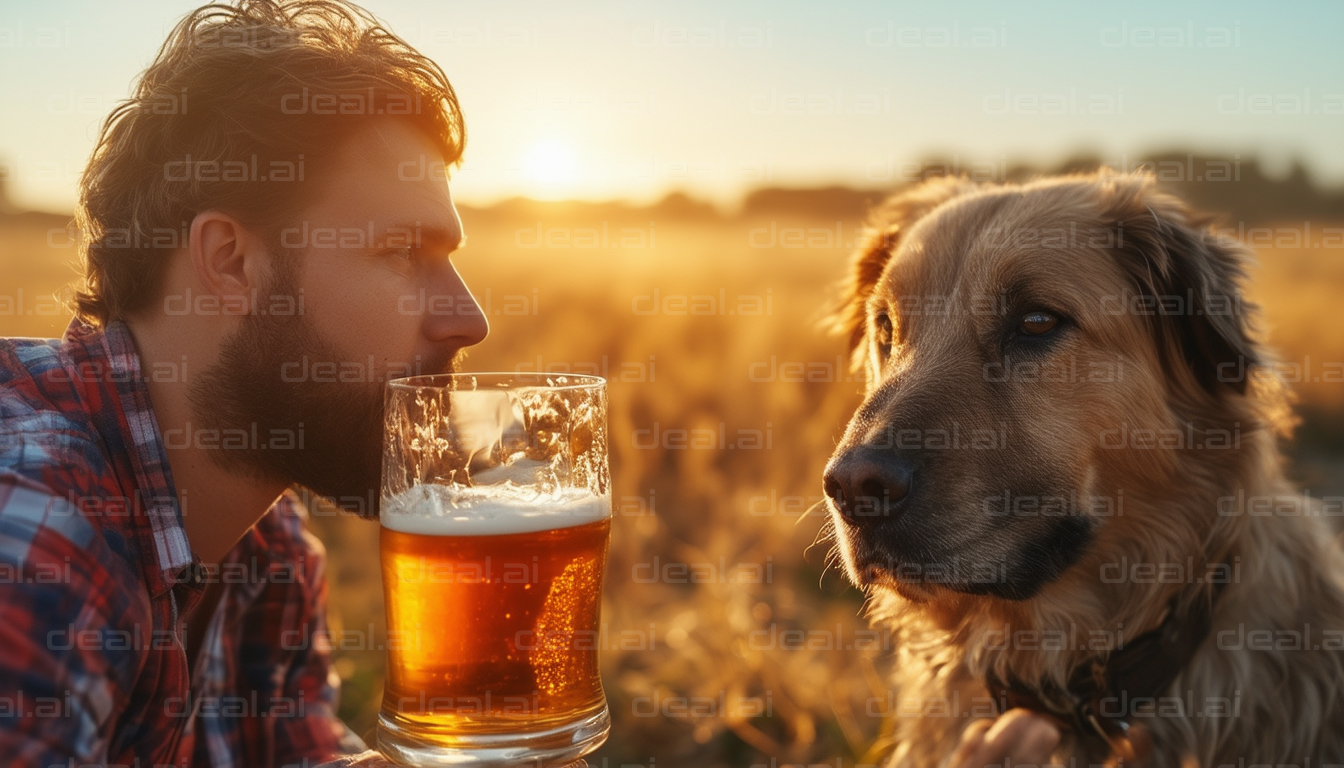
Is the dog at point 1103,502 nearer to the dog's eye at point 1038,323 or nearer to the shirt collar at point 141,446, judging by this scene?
the dog's eye at point 1038,323

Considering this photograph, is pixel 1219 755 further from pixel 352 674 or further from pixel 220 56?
pixel 352 674

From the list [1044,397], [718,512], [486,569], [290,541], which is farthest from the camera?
[718,512]

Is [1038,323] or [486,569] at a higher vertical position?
[1038,323]

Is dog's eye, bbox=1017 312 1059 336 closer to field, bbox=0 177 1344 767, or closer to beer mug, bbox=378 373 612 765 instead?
field, bbox=0 177 1344 767

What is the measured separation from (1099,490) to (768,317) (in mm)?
8117

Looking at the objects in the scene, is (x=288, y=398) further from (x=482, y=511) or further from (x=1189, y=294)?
(x=1189, y=294)

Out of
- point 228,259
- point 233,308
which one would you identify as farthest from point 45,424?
point 228,259

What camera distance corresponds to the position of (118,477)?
221cm

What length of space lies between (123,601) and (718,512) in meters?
4.87

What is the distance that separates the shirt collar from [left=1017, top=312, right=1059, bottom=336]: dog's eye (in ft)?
7.47

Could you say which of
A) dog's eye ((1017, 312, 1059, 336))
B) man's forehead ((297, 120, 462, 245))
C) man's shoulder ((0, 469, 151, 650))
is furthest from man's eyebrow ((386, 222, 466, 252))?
dog's eye ((1017, 312, 1059, 336))

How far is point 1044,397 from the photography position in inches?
102

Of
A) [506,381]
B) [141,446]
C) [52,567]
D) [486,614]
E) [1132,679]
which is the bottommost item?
[1132,679]

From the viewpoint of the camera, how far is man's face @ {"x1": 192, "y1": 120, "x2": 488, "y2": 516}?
8.14 feet
